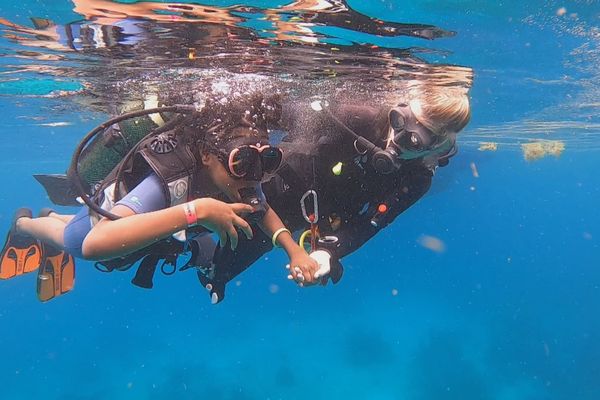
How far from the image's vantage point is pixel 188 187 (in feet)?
14.0

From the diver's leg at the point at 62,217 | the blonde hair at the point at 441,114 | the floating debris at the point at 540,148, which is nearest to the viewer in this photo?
the blonde hair at the point at 441,114

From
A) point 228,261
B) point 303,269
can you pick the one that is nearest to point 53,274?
point 228,261

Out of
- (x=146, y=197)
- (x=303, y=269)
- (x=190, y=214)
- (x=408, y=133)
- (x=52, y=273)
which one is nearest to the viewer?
(x=190, y=214)

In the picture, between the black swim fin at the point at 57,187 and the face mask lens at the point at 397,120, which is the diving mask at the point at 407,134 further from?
the black swim fin at the point at 57,187

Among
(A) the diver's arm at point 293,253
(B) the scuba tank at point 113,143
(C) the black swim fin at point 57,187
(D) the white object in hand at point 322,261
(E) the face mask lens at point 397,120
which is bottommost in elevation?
(C) the black swim fin at point 57,187

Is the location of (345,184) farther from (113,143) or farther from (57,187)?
(57,187)

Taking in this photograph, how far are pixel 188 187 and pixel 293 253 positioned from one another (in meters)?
1.37

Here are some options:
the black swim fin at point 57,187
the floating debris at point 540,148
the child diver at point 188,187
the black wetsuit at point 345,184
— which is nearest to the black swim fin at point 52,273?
the black swim fin at point 57,187

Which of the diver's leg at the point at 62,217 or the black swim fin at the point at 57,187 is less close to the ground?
the black swim fin at the point at 57,187

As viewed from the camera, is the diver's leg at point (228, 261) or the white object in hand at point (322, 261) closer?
the white object in hand at point (322, 261)

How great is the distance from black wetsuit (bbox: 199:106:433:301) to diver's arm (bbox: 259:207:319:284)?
3.17 feet

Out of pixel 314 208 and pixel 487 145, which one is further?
pixel 487 145

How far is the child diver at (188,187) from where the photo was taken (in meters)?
3.51

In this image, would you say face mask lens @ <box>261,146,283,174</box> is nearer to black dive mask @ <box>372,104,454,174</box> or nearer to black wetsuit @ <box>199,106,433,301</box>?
black dive mask @ <box>372,104,454,174</box>
